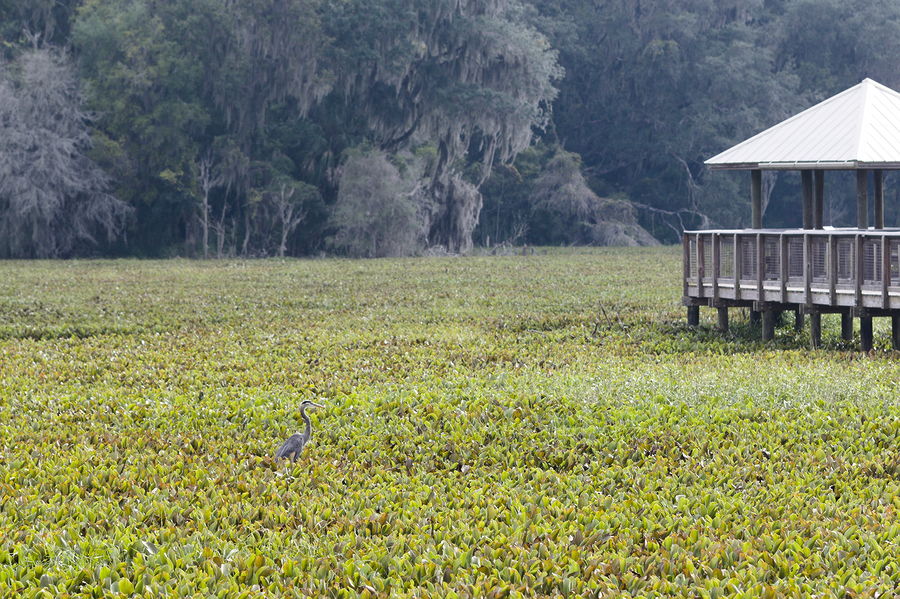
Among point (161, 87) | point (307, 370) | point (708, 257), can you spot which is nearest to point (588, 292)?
point (708, 257)

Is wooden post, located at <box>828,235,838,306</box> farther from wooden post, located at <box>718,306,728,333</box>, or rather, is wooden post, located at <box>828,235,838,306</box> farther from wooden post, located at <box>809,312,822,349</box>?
wooden post, located at <box>718,306,728,333</box>

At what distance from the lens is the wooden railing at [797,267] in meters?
17.9

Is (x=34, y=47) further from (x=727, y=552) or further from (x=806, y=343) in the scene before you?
(x=727, y=552)

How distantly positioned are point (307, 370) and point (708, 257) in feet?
26.2

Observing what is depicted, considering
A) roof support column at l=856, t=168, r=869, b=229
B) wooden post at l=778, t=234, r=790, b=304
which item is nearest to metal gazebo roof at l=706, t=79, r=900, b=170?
roof support column at l=856, t=168, r=869, b=229

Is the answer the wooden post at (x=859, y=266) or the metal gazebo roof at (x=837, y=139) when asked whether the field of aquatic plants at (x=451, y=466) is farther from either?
the metal gazebo roof at (x=837, y=139)

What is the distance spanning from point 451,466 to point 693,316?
12.3 meters

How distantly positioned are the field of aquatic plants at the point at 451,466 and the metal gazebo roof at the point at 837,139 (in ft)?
9.24

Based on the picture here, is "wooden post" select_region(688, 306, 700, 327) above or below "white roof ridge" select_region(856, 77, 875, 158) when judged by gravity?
below

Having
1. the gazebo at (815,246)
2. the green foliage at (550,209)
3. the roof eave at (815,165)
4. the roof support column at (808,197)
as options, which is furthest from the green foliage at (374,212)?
the roof support column at (808,197)

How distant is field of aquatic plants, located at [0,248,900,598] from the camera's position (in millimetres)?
7980

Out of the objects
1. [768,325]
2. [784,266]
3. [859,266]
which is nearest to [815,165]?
[784,266]

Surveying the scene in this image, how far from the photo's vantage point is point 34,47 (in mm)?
51656

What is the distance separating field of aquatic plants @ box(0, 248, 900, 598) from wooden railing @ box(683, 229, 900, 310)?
81cm
